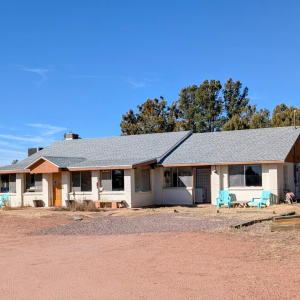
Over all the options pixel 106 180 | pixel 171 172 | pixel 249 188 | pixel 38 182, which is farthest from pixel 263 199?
pixel 38 182

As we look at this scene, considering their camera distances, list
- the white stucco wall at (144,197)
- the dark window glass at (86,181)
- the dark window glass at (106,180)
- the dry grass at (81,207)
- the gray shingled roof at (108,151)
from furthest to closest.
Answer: the gray shingled roof at (108,151) < the dark window glass at (86,181) < the dark window glass at (106,180) < the white stucco wall at (144,197) < the dry grass at (81,207)

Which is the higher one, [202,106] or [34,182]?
[202,106]

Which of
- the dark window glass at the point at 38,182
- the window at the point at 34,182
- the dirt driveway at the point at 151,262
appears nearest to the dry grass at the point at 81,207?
the dark window glass at the point at 38,182

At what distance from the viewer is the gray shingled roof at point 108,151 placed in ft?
89.0

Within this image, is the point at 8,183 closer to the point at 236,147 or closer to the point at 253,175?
the point at 236,147

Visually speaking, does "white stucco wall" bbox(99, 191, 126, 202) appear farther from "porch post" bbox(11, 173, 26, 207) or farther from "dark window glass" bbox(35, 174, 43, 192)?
"porch post" bbox(11, 173, 26, 207)

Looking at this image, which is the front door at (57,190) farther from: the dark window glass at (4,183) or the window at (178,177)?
the window at (178,177)

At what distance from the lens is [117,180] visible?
85.3ft

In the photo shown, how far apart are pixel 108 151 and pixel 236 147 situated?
354 inches

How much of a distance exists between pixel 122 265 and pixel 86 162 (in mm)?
18657

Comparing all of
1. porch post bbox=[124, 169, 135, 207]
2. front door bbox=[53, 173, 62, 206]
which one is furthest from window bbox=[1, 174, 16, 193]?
porch post bbox=[124, 169, 135, 207]

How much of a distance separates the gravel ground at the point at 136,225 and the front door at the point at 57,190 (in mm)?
8785

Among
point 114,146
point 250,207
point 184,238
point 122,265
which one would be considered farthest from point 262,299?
point 114,146

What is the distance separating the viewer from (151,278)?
827 centimetres
